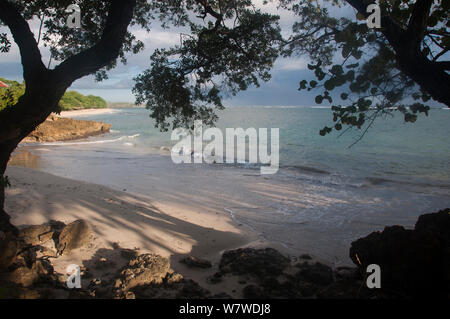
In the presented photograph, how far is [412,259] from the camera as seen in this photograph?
11.6ft

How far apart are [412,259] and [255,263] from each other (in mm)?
2051

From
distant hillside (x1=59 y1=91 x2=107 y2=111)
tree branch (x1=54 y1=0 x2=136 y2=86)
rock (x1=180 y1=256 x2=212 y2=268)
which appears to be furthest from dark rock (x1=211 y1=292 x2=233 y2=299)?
distant hillside (x1=59 y1=91 x2=107 y2=111)

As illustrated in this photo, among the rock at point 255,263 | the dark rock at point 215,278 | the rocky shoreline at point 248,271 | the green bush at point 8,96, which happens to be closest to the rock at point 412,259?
the rocky shoreline at point 248,271

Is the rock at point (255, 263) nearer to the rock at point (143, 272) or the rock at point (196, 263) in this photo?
the rock at point (196, 263)

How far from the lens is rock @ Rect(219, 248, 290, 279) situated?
177 inches

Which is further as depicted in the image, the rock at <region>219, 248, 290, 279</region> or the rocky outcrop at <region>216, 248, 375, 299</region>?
the rock at <region>219, 248, 290, 279</region>

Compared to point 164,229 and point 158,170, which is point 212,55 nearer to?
point 164,229

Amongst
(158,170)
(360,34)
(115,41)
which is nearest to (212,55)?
(115,41)

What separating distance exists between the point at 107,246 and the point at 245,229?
323 centimetres

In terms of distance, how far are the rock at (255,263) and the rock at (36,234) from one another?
9.38 feet

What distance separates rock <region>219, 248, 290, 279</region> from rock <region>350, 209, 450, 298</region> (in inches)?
45.8

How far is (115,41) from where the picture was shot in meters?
4.31

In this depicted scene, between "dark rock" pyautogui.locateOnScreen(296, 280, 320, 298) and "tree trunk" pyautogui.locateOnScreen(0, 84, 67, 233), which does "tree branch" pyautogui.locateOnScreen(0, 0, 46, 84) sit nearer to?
"tree trunk" pyautogui.locateOnScreen(0, 84, 67, 233)

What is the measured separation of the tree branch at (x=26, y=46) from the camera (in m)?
4.20
